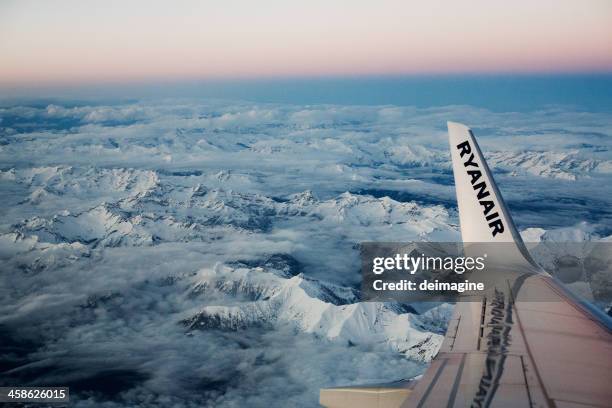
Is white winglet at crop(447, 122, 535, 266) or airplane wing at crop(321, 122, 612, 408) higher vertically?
white winglet at crop(447, 122, 535, 266)

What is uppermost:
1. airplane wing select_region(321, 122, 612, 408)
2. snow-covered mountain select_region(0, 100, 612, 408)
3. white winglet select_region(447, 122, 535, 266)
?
white winglet select_region(447, 122, 535, 266)

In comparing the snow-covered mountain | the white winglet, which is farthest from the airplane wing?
the snow-covered mountain

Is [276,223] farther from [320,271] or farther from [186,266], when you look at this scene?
[320,271]

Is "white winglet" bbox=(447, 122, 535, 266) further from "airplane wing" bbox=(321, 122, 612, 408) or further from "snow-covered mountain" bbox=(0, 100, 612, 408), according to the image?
"snow-covered mountain" bbox=(0, 100, 612, 408)

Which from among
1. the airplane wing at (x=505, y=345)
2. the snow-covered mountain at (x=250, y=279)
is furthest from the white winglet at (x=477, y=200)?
the snow-covered mountain at (x=250, y=279)

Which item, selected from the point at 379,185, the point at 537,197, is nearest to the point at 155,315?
the point at 537,197

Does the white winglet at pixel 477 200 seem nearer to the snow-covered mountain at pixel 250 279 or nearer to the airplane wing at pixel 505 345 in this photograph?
the airplane wing at pixel 505 345

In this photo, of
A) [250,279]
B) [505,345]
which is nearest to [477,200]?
[505,345]
